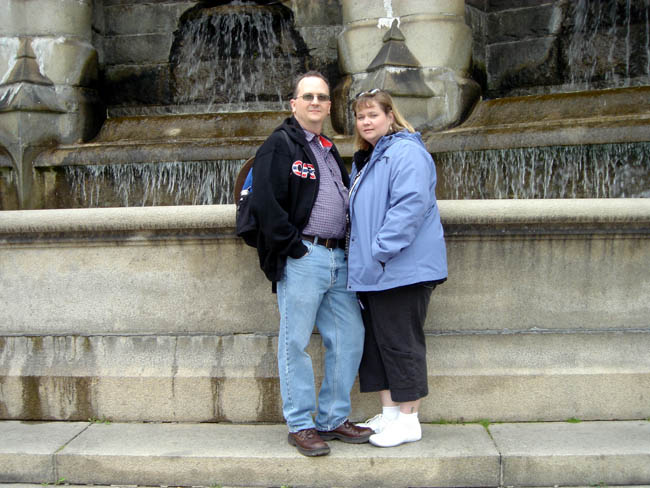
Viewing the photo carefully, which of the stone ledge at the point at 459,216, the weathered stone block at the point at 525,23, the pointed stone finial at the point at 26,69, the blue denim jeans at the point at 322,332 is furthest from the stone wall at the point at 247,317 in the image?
the weathered stone block at the point at 525,23

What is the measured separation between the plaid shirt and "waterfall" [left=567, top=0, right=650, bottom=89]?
487 centimetres

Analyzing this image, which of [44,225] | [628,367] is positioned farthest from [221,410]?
[628,367]

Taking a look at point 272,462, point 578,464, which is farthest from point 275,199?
point 578,464

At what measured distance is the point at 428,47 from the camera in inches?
260

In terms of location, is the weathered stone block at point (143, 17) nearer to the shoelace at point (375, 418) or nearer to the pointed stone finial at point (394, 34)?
the pointed stone finial at point (394, 34)

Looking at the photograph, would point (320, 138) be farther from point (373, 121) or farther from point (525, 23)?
point (525, 23)

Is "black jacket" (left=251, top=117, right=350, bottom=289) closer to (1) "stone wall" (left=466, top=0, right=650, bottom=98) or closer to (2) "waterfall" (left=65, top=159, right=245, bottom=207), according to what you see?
(2) "waterfall" (left=65, top=159, right=245, bottom=207)

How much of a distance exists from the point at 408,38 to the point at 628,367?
160 inches

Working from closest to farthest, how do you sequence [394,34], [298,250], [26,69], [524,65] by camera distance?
[298,250] < [394,34] < [26,69] < [524,65]

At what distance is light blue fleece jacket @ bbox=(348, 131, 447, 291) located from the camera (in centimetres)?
309

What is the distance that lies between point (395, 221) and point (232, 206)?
Result: 3.78ft

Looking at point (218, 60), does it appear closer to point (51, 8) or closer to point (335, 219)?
point (51, 8)

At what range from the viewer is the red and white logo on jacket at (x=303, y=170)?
3.20 metres

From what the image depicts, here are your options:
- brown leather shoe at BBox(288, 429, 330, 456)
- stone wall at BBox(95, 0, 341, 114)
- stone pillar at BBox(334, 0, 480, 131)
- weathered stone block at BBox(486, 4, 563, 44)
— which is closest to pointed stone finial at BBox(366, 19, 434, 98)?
stone pillar at BBox(334, 0, 480, 131)
